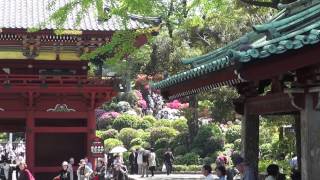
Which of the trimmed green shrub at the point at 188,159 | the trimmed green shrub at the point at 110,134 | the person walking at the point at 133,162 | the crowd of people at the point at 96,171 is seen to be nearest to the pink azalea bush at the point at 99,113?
the trimmed green shrub at the point at 110,134

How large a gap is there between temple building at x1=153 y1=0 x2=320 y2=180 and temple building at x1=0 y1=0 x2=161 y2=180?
1163 cm

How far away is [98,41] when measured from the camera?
22.5 metres

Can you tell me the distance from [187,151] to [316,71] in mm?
29872

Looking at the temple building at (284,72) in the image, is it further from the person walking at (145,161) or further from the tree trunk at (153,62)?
the tree trunk at (153,62)

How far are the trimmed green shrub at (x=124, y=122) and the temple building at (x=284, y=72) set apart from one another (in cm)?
3706

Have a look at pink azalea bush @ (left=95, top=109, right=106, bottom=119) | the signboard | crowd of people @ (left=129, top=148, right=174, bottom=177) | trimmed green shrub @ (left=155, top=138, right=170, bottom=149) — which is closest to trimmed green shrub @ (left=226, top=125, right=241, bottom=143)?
trimmed green shrub @ (left=155, top=138, right=170, bottom=149)

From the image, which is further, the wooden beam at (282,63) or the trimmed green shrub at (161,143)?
the trimmed green shrub at (161,143)

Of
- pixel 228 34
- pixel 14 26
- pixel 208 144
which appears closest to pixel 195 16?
pixel 14 26

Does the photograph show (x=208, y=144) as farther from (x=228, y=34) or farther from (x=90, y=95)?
(x=90, y=95)

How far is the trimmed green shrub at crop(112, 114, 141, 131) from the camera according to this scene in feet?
157

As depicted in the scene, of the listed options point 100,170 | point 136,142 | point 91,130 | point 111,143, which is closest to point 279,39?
point 100,170

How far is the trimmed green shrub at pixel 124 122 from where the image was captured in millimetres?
47994

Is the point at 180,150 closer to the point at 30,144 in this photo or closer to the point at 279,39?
the point at 30,144

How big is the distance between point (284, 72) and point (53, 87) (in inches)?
644
